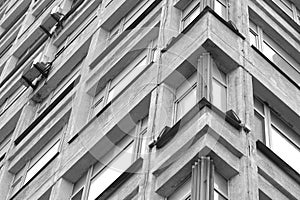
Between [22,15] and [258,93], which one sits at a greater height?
[22,15]

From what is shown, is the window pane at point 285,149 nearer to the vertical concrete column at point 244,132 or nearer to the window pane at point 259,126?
the window pane at point 259,126

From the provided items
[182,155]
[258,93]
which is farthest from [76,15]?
[182,155]

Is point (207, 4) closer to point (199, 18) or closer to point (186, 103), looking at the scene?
point (199, 18)

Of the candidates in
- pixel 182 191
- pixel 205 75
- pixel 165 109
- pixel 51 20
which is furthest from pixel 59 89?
pixel 182 191

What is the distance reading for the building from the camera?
18000mm

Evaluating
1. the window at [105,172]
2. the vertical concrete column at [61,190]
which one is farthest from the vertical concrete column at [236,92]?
the vertical concrete column at [61,190]

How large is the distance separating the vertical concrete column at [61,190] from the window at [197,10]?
487 cm

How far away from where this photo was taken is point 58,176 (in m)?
22.3

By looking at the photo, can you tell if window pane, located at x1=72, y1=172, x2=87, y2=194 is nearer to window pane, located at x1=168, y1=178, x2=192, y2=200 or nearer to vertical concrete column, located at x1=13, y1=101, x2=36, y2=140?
window pane, located at x1=168, y1=178, x2=192, y2=200

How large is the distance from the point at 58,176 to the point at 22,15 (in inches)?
775

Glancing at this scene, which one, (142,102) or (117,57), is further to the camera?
(117,57)

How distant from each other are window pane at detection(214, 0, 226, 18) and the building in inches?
1.6

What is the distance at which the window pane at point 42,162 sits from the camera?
24.4 metres

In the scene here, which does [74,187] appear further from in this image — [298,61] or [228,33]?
[298,61]
